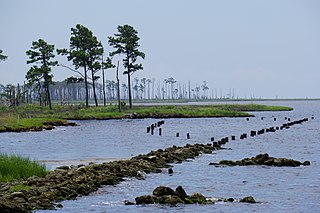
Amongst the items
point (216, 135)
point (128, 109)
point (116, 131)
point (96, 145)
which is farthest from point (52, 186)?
point (128, 109)

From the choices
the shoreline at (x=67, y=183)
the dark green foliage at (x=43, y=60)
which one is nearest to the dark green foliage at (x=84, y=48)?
the dark green foliage at (x=43, y=60)

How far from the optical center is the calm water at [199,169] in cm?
2811

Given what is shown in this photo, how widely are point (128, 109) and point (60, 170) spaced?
85.3 metres

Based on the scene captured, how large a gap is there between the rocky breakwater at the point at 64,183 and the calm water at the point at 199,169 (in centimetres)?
64

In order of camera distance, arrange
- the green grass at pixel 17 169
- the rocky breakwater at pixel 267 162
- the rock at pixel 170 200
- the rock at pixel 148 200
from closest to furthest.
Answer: the rock at pixel 170 200, the rock at pixel 148 200, the green grass at pixel 17 169, the rocky breakwater at pixel 267 162

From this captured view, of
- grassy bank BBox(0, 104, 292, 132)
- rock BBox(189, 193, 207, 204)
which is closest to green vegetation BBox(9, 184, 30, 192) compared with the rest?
rock BBox(189, 193, 207, 204)

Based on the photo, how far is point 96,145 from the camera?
6109 centimetres

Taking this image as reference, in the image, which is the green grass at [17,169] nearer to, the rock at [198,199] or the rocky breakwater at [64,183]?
the rocky breakwater at [64,183]

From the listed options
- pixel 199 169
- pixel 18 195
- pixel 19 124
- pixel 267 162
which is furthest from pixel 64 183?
pixel 19 124

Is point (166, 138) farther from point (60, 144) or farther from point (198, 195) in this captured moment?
point (198, 195)

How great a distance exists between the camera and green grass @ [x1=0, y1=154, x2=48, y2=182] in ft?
100

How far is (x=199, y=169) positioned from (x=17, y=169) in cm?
1314

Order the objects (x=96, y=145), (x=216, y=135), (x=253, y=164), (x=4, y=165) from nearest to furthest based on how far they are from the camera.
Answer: (x=4, y=165) → (x=253, y=164) → (x=96, y=145) → (x=216, y=135)

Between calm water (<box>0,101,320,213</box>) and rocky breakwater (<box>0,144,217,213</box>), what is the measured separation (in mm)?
642
